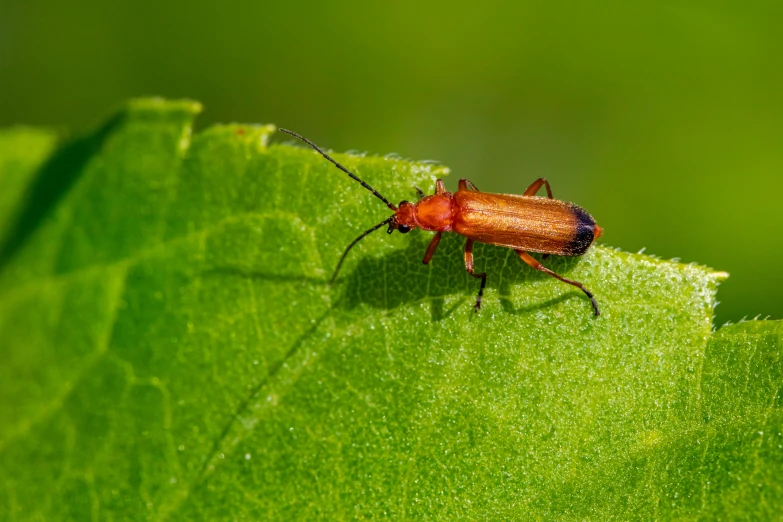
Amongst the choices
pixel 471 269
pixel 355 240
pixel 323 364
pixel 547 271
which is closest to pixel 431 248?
pixel 471 269

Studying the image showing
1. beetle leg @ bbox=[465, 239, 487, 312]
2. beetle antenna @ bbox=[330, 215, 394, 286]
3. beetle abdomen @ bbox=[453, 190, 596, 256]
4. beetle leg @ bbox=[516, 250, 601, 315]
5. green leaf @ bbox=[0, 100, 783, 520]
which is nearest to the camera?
green leaf @ bbox=[0, 100, 783, 520]

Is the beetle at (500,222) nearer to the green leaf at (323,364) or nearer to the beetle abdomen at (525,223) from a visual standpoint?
the beetle abdomen at (525,223)

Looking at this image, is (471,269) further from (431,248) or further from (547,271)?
(547,271)

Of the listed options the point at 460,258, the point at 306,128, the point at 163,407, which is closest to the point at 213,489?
the point at 163,407

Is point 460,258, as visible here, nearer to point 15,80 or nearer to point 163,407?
point 163,407

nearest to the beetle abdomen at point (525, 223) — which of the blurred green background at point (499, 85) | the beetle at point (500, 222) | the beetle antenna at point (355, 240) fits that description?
the beetle at point (500, 222)

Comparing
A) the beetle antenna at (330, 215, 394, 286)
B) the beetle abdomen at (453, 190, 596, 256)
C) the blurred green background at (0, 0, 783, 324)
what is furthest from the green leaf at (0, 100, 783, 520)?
the blurred green background at (0, 0, 783, 324)

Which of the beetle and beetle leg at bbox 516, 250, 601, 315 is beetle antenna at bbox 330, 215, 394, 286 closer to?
the beetle
